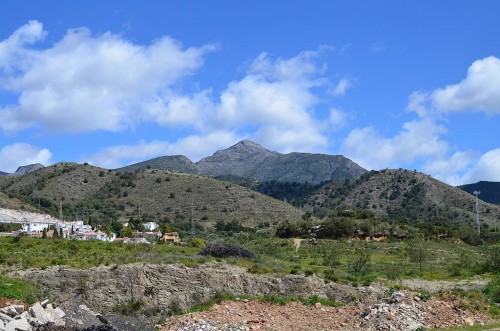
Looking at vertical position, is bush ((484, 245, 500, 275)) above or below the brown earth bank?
above

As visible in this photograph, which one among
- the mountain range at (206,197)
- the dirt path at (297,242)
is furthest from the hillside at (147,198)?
the dirt path at (297,242)

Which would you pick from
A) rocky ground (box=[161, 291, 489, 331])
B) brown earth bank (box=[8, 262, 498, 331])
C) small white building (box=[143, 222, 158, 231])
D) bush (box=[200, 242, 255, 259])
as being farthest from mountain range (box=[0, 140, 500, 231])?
rocky ground (box=[161, 291, 489, 331])

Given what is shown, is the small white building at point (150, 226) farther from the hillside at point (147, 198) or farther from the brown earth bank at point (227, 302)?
the brown earth bank at point (227, 302)

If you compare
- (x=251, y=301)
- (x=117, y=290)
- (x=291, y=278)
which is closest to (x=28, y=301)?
(x=117, y=290)

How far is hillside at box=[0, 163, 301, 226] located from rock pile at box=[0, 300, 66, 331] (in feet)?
229

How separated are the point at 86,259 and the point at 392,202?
97.3 metres

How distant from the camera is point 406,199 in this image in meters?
120

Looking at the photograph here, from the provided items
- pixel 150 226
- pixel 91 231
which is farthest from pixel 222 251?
pixel 150 226

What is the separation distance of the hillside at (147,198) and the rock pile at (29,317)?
229 ft

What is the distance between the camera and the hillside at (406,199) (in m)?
113

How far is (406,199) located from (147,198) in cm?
5400

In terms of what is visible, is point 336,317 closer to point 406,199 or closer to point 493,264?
point 493,264

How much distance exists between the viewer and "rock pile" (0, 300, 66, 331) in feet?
64.3

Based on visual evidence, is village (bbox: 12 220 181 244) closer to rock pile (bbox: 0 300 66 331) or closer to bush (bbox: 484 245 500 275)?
bush (bbox: 484 245 500 275)
